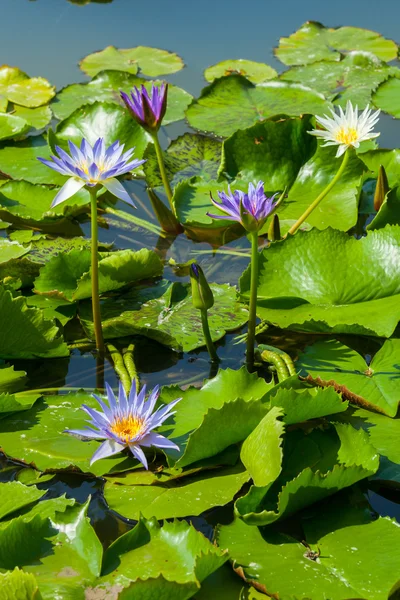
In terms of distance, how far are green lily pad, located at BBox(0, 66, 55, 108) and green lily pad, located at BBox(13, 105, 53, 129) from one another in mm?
30

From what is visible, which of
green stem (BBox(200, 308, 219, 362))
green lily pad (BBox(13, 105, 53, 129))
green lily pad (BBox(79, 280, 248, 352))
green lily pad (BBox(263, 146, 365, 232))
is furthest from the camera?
green lily pad (BBox(13, 105, 53, 129))

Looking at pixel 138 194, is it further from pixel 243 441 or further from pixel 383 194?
pixel 243 441

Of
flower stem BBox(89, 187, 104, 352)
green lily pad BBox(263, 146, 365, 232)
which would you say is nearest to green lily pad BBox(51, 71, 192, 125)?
green lily pad BBox(263, 146, 365, 232)

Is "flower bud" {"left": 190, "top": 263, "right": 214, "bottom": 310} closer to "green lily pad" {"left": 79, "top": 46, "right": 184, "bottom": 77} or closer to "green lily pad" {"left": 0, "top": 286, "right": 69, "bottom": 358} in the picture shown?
"green lily pad" {"left": 0, "top": 286, "right": 69, "bottom": 358}

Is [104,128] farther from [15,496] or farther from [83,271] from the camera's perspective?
[15,496]

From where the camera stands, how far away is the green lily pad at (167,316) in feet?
6.75

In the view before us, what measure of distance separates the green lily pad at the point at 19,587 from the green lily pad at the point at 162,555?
0.55 feet

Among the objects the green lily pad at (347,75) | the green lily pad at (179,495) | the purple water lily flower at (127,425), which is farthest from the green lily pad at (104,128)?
the green lily pad at (179,495)

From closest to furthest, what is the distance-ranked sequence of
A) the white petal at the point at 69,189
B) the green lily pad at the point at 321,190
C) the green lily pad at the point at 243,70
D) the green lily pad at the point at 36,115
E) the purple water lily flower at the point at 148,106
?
1. the white petal at the point at 69,189
2. the purple water lily flower at the point at 148,106
3. the green lily pad at the point at 321,190
4. the green lily pad at the point at 36,115
5. the green lily pad at the point at 243,70

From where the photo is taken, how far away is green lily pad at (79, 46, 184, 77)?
13.7 feet

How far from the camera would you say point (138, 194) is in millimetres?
3018

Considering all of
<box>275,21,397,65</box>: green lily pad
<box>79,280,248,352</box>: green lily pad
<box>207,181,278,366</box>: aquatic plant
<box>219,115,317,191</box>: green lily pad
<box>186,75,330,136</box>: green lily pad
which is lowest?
<box>79,280,248,352</box>: green lily pad

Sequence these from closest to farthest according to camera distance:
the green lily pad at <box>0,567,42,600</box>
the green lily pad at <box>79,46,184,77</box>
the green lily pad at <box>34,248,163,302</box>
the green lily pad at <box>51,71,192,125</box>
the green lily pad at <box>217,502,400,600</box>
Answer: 1. the green lily pad at <box>0,567,42,600</box>
2. the green lily pad at <box>217,502,400,600</box>
3. the green lily pad at <box>34,248,163,302</box>
4. the green lily pad at <box>51,71,192,125</box>
5. the green lily pad at <box>79,46,184,77</box>

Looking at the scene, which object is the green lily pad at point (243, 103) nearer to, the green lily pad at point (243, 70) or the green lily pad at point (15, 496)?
the green lily pad at point (243, 70)
